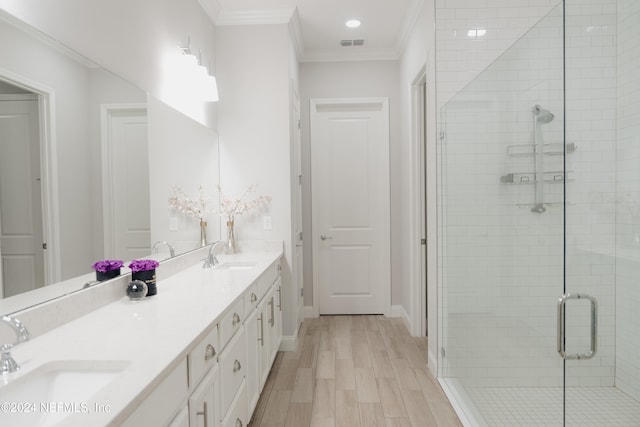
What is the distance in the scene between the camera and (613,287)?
6.27ft

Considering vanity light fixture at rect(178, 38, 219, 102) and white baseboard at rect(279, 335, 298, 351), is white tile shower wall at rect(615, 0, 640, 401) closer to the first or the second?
white baseboard at rect(279, 335, 298, 351)

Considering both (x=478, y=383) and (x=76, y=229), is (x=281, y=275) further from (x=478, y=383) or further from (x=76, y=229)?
(x=76, y=229)

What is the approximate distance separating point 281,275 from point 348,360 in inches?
34.9

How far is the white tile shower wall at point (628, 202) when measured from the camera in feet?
6.10

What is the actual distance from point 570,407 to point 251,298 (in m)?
1.61

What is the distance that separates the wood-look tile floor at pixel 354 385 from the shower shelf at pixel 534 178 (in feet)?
4.58

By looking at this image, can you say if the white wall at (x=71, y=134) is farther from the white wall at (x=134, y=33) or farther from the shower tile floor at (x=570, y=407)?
the shower tile floor at (x=570, y=407)

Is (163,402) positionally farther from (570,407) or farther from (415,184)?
(415,184)

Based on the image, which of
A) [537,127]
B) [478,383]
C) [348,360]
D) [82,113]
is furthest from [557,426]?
[82,113]

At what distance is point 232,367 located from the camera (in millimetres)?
1827

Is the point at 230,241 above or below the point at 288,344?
above

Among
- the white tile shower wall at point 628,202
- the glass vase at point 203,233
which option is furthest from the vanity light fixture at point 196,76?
the white tile shower wall at point 628,202

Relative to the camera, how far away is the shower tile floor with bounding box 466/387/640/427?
177 cm

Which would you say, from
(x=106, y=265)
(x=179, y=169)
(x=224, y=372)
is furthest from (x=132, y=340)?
(x=179, y=169)
